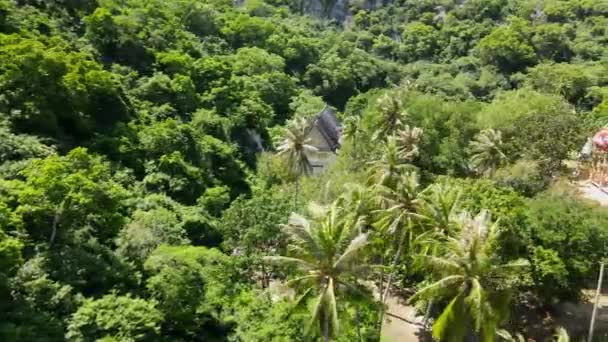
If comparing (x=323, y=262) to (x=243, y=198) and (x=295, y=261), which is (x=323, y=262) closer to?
(x=295, y=261)

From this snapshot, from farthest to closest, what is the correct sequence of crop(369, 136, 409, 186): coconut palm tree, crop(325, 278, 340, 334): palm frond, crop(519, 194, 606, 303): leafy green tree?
crop(369, 136, 409, 186): coconut palm tree < crop(519, 194, 606, 303): leafy green tree < crop(325, 278, 340, 334): palm frond

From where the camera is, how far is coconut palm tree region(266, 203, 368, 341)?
84.3 feet

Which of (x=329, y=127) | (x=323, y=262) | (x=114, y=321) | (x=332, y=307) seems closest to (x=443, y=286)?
(x=332, y=307)

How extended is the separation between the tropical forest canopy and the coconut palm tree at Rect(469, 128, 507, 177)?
159 mm

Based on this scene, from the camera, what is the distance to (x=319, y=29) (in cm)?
12112

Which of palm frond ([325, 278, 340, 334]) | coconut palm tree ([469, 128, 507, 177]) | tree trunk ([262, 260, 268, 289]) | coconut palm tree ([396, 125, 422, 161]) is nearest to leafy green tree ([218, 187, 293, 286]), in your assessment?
tree trunk ([262, 260, 268, 289])

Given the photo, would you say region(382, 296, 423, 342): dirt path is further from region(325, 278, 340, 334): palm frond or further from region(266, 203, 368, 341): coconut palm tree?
region(325, 278, 340, 334): palm frond

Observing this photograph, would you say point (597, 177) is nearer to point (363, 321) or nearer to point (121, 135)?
point (363, 321)

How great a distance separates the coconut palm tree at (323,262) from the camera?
1011 inches

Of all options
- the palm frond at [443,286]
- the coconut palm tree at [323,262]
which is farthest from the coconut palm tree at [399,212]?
the coconut palm tree at [323,262]

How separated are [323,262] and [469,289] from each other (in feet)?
21.0

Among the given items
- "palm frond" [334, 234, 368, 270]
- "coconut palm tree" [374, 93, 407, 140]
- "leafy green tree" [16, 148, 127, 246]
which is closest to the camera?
"palm frond" [334, 234, 368, 270]

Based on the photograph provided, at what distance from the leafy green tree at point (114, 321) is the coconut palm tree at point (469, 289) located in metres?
14.3

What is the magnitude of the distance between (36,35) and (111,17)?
36.0 feet
